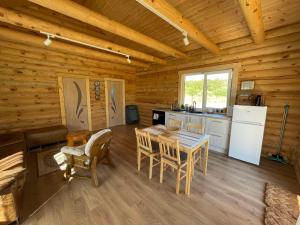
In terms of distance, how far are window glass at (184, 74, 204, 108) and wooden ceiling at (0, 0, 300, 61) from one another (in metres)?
1.27

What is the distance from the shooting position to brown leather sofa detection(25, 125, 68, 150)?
349cm

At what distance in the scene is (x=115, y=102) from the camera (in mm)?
5992

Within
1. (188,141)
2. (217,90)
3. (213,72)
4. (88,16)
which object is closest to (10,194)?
(188,141)

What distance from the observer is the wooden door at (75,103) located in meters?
4.57

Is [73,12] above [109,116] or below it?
above

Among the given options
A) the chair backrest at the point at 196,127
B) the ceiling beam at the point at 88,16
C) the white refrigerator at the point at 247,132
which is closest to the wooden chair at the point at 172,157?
the chair backrest at the point at 196,127

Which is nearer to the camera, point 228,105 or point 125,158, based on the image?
point 125,158

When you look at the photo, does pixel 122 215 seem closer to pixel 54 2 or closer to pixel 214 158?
pixel 214 158

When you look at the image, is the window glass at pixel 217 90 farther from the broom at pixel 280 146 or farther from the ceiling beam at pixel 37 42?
the ceiling beam at pixel 37 42

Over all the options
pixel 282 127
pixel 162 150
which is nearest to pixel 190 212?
pixel 162 150

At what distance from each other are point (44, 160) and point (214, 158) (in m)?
3.99

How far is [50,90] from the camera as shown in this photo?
4199mm

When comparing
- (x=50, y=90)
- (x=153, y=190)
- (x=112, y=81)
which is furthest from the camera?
(x=112, y=81)

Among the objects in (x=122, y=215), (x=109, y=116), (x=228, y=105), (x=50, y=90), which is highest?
(x=50, y=90)
